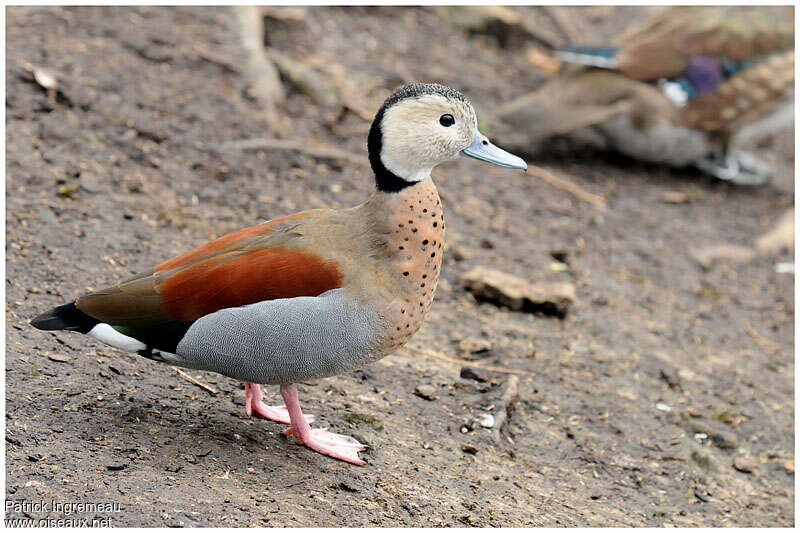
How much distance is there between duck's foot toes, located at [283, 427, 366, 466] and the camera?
343 cm

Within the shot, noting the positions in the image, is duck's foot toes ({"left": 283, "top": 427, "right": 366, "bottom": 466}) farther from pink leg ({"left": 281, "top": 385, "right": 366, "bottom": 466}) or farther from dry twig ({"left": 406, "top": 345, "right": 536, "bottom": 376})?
dry twig ({"left": 406, "top": 345, "right": 536, "bottom": 376})

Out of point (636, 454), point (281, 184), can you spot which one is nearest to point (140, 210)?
point (281, 184)

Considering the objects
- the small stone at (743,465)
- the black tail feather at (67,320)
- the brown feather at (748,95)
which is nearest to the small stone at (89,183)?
the black tail feather at (67,320)

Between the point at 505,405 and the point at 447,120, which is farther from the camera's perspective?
the point at 505,405

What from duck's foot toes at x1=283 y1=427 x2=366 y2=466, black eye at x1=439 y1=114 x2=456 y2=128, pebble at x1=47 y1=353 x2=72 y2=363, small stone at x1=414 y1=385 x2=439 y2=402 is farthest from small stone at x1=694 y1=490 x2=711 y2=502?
pebble at x1=47 y1=353 x2=72 y2=363

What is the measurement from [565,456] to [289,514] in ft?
4.91

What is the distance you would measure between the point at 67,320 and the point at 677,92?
18.6ft

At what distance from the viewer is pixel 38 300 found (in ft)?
13.0

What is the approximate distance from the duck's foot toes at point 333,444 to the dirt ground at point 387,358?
4 centimetres

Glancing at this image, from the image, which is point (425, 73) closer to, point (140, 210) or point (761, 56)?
point (761, 56)

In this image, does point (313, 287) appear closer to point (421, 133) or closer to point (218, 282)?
point (218, 282)

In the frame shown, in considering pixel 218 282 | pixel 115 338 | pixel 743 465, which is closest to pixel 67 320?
pixel 115 338

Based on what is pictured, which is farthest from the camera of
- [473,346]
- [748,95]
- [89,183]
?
[748,95]

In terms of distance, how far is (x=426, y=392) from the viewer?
13.5 feet
